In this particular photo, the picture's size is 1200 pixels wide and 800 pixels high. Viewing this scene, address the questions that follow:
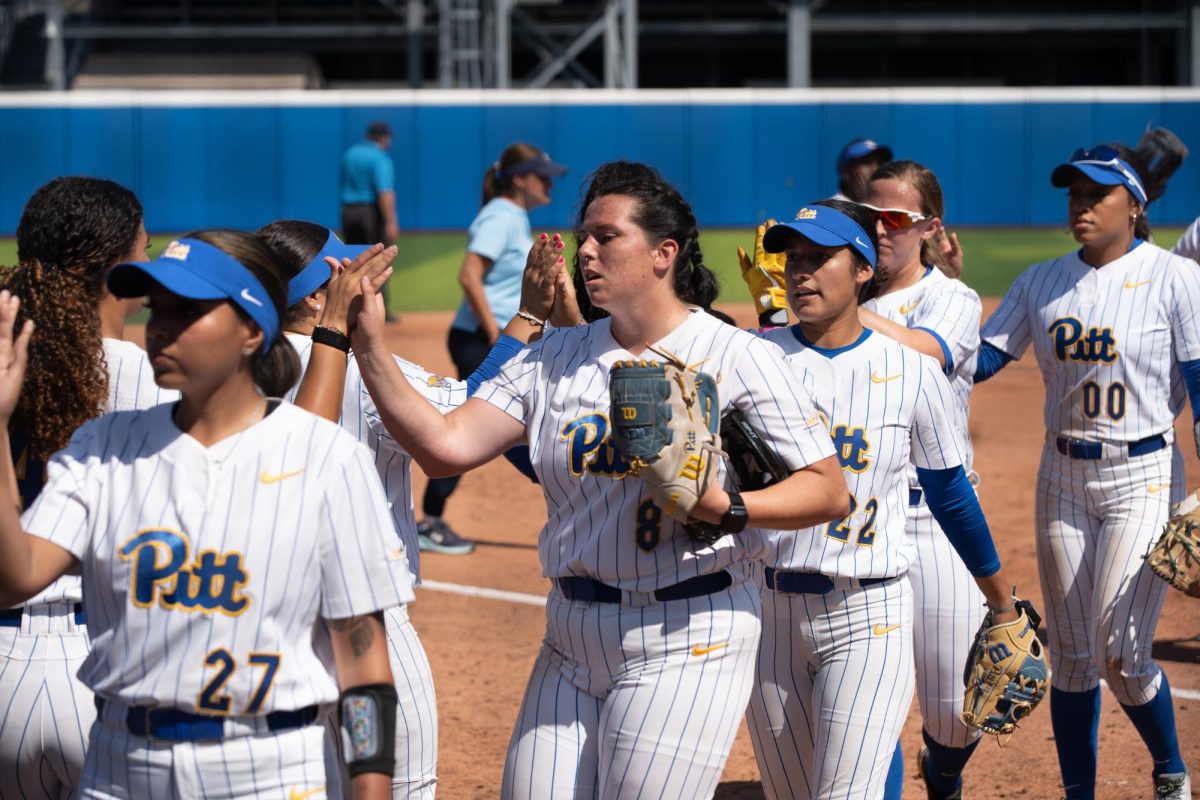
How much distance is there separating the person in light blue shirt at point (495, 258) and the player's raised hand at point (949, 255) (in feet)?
10.9

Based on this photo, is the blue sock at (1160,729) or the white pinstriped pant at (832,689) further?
the blue sock at (1160,729)

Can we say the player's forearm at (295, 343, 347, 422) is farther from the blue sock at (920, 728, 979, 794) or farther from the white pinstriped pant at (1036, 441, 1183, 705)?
the white pinstriped pant at (1036, 441, 1183, 705)

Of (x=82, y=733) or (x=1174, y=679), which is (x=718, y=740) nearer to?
(x=82, y=733)

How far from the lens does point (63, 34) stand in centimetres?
2378

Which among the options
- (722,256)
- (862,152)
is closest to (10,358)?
(862,152)

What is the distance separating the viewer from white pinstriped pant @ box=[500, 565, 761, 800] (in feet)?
10.3

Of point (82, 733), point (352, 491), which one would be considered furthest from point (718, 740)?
point (82, 733)

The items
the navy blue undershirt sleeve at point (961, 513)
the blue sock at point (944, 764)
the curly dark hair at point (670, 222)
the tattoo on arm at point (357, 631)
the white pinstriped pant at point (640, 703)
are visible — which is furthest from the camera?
the blue sock at point (944, 764)

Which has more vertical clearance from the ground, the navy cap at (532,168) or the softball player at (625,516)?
the navy cap at (532,168)

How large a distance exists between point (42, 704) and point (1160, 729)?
349 centimetres

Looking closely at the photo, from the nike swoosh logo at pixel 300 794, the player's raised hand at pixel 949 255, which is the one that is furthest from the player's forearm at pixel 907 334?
the nike swoosh logo at pixel 300 794

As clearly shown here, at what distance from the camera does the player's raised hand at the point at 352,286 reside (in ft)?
10.7

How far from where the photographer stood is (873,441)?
3.87 metres

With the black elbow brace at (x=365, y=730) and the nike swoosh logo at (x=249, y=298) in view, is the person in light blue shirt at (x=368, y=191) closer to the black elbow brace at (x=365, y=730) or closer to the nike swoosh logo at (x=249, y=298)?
the nike swoosh logo at (x=249, y=298)
